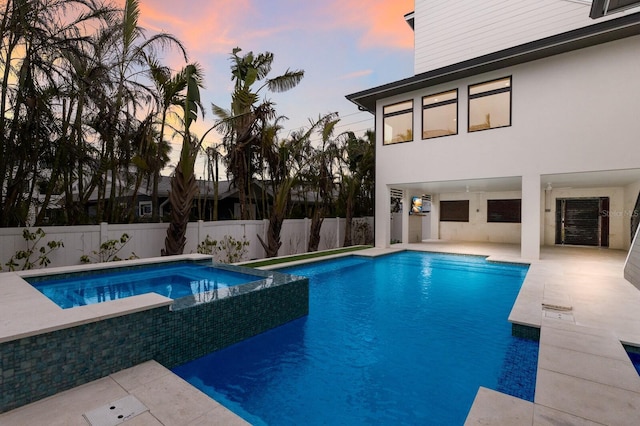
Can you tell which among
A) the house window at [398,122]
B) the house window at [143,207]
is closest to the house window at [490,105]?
the house window at [398,122]

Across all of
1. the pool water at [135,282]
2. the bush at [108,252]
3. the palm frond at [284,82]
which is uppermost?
the palm frond at [284,82]

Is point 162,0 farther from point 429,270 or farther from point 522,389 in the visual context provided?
point 522,389

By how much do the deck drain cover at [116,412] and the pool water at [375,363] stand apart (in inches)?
32.3

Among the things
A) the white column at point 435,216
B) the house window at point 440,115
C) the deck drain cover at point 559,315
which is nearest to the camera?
the deck drain cover at point 559,315

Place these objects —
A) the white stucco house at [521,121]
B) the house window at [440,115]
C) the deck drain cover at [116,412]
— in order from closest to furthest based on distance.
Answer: the deck drain cover at [116,412]
the white stucco house at [521,121]
the house window at [440,115]

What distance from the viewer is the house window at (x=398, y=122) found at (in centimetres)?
1330

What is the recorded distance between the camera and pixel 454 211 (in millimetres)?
18328

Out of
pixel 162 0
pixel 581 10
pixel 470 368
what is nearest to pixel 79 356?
pixel 470 368

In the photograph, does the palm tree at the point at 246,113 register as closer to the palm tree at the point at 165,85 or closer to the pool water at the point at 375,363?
the palm tree at the point at 165,85

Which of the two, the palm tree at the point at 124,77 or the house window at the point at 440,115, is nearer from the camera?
the palm tree at the point at 124,77

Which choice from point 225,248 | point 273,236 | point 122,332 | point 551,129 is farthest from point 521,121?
point 122,332

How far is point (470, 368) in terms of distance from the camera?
3740 millimetres

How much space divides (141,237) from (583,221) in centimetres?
1797

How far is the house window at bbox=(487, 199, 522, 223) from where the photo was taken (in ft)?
53.4
